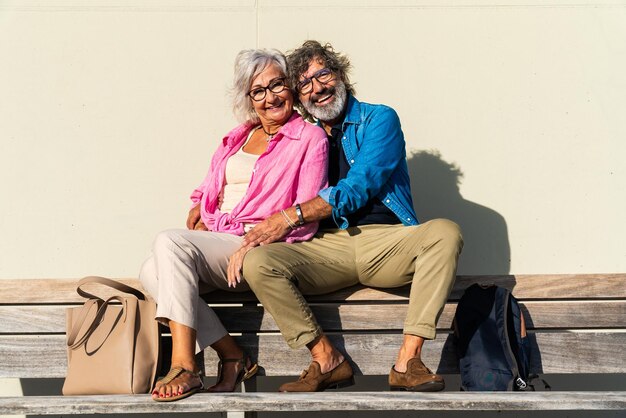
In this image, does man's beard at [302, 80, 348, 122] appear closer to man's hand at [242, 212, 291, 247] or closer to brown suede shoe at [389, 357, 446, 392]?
man's hand at [242, 212, 291, 247]

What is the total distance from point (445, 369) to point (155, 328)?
1.12 meters

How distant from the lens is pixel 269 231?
3465mm

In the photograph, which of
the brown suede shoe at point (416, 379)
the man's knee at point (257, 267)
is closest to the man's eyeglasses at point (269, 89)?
the man's knee at point (257, 267)

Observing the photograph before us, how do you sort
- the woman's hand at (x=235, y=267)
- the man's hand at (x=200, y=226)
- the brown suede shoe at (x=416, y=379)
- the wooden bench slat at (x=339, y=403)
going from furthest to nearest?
1. the man's hand at (x=200, y=226)
2. the woman's hand at (x=235, y=267)
3. the brown suede shoe at (x=416, y=379)
4. the wooden bench slat at (x=339, y=403)

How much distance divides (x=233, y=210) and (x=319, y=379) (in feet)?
2.73

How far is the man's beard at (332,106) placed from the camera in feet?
12.3

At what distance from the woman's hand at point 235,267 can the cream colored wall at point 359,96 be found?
0.88 metres

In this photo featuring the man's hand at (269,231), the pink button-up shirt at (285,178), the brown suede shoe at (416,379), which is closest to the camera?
the brown suede shoe at (416,379)

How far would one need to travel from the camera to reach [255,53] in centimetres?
377

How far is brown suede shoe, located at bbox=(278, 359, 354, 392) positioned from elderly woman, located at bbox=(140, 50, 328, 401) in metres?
0.28

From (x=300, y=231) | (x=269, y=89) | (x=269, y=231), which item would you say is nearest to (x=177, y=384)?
(x=269, y=231)

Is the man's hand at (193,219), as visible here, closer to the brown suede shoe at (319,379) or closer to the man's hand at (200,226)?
the man's hand at (200,226)

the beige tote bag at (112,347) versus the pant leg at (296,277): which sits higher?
the pant leg at (296,277)

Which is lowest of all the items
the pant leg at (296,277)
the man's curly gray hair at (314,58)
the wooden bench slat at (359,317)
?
the wooden bench slat at (359,317)
